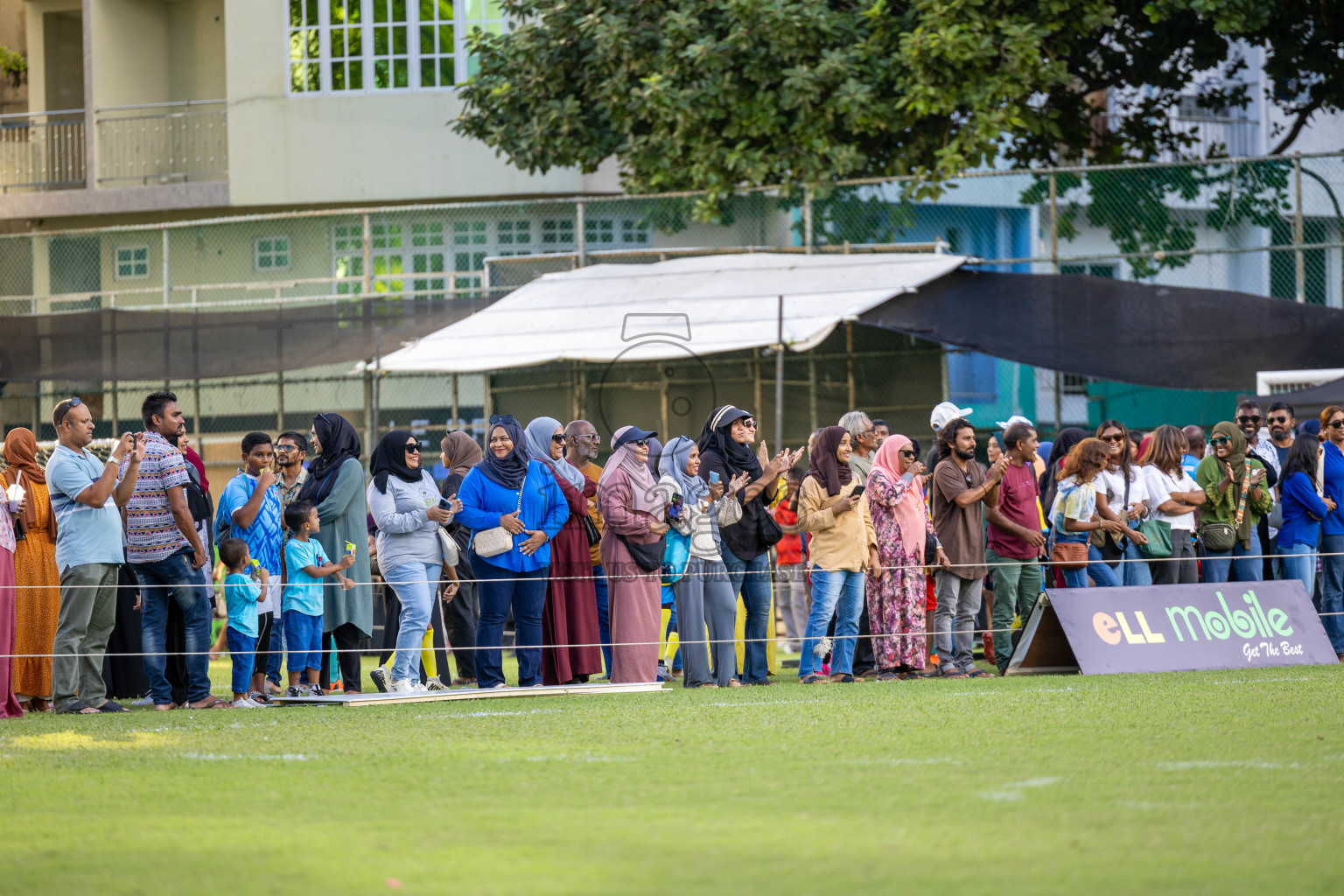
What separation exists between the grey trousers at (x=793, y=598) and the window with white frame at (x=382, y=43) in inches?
495

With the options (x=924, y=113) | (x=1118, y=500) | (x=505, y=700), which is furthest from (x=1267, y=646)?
(x=924, y=113)

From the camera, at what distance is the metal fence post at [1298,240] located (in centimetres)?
1648

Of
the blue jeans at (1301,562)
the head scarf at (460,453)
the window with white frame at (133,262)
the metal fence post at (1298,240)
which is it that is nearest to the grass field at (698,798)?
the head scarf at (460,453)

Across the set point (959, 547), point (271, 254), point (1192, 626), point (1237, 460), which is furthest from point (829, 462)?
point (271, 254)

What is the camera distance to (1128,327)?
53.0 ft

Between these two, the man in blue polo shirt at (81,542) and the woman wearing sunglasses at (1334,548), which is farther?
the woman wearing sunglasses at (1334,548)

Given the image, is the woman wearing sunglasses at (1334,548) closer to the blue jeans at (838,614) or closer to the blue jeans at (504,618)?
the blue jeans at (838,614)

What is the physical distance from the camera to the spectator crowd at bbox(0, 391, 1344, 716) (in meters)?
9.92

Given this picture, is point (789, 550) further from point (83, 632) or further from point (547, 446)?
point (83, 632)

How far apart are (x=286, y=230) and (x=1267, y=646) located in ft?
47.3

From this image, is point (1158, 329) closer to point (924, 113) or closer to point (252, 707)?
point (924, 113)

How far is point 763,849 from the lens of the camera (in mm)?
4984

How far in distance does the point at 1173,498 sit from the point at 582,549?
13.7 feet

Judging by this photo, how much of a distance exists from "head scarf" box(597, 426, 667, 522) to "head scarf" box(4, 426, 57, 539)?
336 centimetres
